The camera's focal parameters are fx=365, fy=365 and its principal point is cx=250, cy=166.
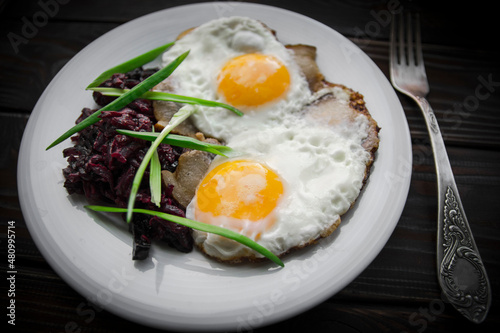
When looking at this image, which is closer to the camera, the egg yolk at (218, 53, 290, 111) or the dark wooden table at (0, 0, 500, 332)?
the dark wooden table at (0, 0, 500, 332)

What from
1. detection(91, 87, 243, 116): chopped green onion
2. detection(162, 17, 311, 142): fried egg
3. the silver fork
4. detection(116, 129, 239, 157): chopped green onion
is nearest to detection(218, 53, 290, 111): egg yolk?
detection(162, 17, 311, 142): fried egg

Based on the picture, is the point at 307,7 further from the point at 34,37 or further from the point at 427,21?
the point at 34,37

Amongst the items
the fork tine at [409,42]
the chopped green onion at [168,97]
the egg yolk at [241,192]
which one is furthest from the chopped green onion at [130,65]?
the fork tine at [409,42]

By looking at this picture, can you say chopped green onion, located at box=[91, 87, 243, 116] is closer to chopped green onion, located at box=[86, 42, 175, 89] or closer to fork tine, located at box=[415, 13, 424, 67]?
chopped green onion, located at box=[86, 42, 175, 89]

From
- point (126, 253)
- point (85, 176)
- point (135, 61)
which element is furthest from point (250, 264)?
point (135, 61)

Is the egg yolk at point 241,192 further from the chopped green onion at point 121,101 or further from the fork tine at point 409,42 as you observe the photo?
the fork tine at point 409,42
